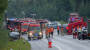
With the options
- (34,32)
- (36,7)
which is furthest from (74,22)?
(36,7)

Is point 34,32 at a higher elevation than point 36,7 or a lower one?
lower

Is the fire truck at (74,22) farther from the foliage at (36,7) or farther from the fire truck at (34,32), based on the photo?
the fire truck at (34,32)

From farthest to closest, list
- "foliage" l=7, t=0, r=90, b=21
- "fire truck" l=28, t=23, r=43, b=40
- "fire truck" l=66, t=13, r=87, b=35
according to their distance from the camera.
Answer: "fire truck" l=66, t=13, r=87, b=35
"fire truck" l=28, t=23, r=43, b=40
"foliage" l=7, t=0, r=90, b=21

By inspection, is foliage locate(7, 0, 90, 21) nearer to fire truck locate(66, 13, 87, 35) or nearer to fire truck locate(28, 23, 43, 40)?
fire truck locate(66, 13, 87, 35)

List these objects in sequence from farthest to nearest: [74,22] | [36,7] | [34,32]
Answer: [74,22], [34,32], [36,7]

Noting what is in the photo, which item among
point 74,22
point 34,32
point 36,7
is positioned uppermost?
point 36,7

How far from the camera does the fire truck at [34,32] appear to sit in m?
36.5

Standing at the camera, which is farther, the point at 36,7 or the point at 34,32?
the point at 34,32

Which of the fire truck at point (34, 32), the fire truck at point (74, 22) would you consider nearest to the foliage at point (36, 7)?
the fire truck at point (74, 22)

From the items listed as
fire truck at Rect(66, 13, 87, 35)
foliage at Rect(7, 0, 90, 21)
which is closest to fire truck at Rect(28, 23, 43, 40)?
foliage at Rect(7, 0, 90, 21)

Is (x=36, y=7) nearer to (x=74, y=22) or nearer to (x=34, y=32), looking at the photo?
(x=34, y=32)

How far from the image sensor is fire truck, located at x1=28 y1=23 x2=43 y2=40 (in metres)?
36.5

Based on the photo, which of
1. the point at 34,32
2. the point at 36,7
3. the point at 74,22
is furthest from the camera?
the point at 74,22

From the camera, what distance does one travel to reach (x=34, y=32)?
36.7m
